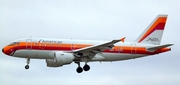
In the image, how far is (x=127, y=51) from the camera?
7425 cm

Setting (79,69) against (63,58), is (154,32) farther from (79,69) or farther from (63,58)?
(63,58)

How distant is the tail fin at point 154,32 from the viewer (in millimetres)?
77475

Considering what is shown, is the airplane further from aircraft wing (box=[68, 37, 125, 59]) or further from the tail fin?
the tail fin

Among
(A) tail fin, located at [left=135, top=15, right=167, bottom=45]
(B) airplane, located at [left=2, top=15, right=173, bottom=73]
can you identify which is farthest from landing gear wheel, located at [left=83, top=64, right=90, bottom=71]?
(A) tail fin, located at [left=135, top=15, right=167, bottom=45]

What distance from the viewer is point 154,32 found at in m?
78.9

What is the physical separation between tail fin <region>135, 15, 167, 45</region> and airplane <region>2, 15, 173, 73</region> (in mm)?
614

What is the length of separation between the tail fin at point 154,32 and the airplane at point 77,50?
61 centimetres

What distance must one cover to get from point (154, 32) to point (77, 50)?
14.2 meters

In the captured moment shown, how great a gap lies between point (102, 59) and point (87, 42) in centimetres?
310

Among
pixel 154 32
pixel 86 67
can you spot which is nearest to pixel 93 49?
pixel 86 67

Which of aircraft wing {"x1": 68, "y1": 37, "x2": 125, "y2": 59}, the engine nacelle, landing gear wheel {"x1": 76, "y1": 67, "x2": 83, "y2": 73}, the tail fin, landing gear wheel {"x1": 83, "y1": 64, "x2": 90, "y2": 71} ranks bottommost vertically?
landing gear wheel {"x1": 76, "y1": 67, "x2": 83, "y2": 73}

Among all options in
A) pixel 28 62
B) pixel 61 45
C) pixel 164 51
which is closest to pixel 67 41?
pixel 61 45

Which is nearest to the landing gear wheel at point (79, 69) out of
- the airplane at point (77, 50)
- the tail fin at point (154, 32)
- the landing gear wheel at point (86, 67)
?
the airplane at point (77, 50)

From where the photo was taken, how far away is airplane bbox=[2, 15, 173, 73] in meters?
70.2
